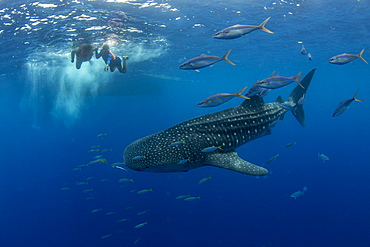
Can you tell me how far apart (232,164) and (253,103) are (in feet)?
6.08

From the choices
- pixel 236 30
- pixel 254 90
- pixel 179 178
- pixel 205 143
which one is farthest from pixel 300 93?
pixel 179 178

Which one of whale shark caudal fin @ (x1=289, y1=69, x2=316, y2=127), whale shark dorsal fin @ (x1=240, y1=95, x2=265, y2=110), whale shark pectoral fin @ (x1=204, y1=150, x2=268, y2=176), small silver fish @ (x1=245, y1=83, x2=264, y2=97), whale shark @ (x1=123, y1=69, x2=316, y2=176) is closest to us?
whale shark @ (x1=123, y1=69, x2=316, y2=176)

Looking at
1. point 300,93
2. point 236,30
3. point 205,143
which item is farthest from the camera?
point 300,93

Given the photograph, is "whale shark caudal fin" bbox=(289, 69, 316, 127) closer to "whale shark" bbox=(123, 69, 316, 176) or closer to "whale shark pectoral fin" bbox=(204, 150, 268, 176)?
"whale shark" bbox=(123, 69, 316, 176)

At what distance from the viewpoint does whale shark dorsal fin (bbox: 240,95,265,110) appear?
580 centimetres

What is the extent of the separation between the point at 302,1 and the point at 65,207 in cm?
2811

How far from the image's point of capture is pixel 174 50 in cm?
2422

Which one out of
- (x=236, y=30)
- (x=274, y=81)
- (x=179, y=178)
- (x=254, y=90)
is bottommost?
(x=179, y=178)

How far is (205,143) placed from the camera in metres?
5.00

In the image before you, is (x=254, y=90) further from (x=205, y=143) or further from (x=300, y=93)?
(x=300, y=93)

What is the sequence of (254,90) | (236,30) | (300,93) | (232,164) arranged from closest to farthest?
(236,30)
(232,164)
(254,90)
(300,93)

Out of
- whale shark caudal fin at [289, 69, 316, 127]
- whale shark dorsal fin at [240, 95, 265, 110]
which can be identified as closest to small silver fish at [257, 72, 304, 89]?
whale shark dorsal fin at [240, 95, 265, 110]

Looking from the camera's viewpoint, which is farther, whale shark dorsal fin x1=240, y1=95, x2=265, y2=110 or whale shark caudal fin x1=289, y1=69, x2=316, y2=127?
whale shark caudal fin x1=289, y1=69, x2=316, y2=127

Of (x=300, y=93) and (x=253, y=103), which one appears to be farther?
(x=300, y=93)
